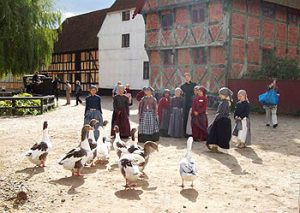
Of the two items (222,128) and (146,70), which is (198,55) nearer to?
(146,70)

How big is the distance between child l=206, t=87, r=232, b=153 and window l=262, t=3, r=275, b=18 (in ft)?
48.6

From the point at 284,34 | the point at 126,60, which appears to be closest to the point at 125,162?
the point at 284,34

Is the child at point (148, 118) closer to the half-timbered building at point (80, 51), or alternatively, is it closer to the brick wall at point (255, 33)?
the brick wall at point (255, 33)

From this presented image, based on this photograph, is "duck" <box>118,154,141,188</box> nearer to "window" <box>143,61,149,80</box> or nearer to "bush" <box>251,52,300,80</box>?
"bush" <box>251,52,300,80</box>

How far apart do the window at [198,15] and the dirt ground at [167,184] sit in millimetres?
12955

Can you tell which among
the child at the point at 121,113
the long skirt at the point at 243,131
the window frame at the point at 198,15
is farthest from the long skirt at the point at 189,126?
the window frame at the point at 198,15

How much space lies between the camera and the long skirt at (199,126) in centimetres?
1062

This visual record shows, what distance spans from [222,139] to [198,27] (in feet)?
45.0

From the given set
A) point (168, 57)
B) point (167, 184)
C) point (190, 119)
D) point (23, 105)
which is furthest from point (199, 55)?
point (167, 184)

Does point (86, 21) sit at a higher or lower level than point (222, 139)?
higher

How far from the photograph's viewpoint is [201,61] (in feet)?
71.1

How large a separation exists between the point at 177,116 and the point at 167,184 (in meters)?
4.93

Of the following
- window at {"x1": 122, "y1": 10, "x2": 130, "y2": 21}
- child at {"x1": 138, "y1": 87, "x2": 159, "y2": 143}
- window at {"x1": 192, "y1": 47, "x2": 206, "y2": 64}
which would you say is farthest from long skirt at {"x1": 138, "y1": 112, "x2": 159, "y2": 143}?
window at {"x1": 122, "y1": 10, "x2": 130, "y2": 21}

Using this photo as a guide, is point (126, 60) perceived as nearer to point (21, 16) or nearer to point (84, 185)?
point (21, 16)
